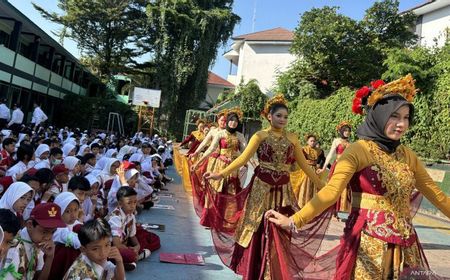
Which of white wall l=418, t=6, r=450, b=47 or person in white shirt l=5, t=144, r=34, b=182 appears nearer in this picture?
person in white shirt l=5, t=144, r=34, b=182

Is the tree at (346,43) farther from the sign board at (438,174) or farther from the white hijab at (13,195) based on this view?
the white hijab at (13,195)

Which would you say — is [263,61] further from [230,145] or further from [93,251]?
[93,251]

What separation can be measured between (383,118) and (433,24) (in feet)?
74.5

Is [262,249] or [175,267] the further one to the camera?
[175,267]

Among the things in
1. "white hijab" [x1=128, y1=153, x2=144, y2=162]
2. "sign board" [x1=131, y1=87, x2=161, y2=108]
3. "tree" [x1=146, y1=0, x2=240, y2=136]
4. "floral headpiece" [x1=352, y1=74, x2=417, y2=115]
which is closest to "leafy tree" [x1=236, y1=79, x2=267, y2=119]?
"tree" [x1=146, y1=0, x2=240, y2=136]

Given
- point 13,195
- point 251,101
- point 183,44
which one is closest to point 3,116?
point 13,195

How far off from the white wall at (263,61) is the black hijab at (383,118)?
31415 millimetres

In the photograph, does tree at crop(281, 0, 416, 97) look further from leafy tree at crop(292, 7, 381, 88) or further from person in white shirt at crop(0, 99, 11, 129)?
person in white shirt at crop(0, 99, 11, 129)

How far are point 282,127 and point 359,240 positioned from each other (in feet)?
6.58

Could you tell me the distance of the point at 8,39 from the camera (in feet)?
72.0

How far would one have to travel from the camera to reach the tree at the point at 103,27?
31.6 meters

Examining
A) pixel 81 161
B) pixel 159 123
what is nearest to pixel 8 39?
pixel 159 123

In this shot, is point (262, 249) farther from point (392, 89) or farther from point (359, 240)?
point (392, 89)

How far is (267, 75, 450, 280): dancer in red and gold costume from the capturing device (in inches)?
101
